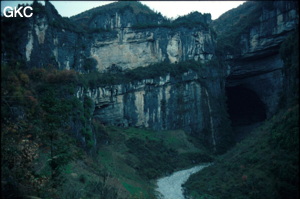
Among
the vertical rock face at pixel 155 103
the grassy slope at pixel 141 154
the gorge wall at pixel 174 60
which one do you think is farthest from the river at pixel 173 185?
the gorge wall at pixel 174 60

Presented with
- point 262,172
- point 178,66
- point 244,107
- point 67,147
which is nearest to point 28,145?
point 67,147

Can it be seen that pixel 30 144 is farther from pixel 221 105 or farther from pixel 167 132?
pixel 221 105

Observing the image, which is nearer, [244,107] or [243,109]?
[243,109]

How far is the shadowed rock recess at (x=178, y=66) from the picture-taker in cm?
4431

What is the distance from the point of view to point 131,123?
1795 inches

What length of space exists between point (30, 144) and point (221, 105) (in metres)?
45.7

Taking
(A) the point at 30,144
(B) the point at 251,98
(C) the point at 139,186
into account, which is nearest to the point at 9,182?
(A) the point at 30,144

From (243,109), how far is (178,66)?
1792 cm

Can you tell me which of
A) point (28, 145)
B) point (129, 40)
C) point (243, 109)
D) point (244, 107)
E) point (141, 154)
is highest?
point (129, 40)

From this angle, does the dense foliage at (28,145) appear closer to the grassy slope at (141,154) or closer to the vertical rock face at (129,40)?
the grassy slope at (141,154)

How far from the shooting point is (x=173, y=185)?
28906 mm

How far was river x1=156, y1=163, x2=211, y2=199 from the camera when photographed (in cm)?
2519

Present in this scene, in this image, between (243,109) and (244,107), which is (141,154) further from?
(244,107)

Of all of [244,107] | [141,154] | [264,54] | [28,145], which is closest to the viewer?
[28,145]
